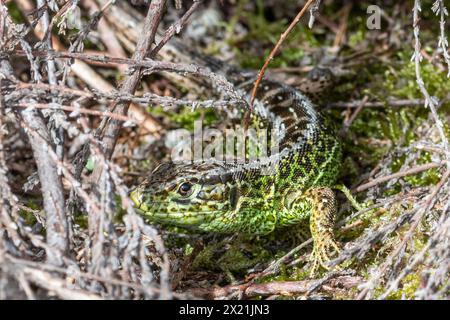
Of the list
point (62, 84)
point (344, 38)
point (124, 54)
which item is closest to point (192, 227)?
point (62, 84)

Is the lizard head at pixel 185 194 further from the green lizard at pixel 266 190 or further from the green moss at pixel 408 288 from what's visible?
the green moss at pixel 408 288

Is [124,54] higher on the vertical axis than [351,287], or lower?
higher

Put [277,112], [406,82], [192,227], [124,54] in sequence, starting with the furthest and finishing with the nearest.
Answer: [124,54] → [406,82] → [277,112] → [192,227]

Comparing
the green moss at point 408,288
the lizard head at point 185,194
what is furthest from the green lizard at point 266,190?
the green moss at point 408,288

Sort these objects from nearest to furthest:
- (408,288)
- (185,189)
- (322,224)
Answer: (408,288) → (185,189) → (322,224)

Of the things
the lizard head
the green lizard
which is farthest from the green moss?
the lizard head

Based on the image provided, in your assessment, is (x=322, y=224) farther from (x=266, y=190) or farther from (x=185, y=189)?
(x=185, y=189)

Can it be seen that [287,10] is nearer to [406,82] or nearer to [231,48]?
[231,48]

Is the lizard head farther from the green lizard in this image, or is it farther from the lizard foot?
the lizard foot

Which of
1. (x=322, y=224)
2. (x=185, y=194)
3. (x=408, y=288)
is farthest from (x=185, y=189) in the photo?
(x=408, y=288)
